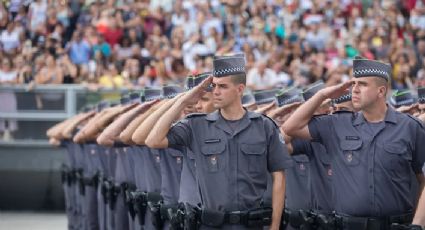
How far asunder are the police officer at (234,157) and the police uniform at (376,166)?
1.41ft

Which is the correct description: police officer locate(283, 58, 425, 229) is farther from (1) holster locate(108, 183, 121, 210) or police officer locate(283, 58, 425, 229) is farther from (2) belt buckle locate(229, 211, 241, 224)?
(1) holster locate(108, 183, 121, 210)

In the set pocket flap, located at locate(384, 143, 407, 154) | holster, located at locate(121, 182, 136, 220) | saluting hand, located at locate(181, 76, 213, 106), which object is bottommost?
holster, located at locate(121, 182, 136, 220)

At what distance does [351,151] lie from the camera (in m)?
8.80

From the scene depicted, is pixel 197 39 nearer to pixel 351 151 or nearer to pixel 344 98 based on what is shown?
pixel 344 98

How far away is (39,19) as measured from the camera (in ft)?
81.4

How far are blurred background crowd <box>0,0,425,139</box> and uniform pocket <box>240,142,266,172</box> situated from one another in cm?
1199

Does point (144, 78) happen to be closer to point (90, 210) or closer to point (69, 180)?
point (69, 180)

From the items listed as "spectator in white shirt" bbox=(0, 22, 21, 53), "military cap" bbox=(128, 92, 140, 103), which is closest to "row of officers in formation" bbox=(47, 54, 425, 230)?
"military cap" bbox=(128, 92, 140, 103)

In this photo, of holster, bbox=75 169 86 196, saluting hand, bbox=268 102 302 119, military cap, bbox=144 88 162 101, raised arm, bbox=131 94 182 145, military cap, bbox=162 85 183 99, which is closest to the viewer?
raised arm, bbox=131 94 182 145

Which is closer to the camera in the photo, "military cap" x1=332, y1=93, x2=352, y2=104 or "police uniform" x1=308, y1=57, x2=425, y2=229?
"police uniform" x1=308, y1=57, x2=425, y2=229

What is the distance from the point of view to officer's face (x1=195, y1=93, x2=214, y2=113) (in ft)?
33.3

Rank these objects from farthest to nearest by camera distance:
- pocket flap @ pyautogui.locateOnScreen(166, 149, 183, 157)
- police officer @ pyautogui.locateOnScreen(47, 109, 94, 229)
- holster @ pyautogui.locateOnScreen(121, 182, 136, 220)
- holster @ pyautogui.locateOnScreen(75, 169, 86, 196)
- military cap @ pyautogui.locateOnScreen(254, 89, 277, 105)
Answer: police officer @ pyautogui.locateOnScreen(47, 109, 94, 229) < holster @ pyautogui.locateOnScreen(75, 169, 86, 196) < holster @ pyautogui.locateOnScreen(121, 182, 136, 220) < military cap @ pyautogui.locateOnScreen(254, 89, 277, 105) < pocket flap @ pyautogui.locateOnScreen(166, 149, 183, 157)

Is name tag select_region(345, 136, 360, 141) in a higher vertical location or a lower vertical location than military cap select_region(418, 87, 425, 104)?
lower

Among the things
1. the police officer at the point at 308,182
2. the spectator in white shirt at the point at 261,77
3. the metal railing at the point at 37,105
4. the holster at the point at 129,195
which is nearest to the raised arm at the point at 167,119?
the police officer at the point at 308,182
